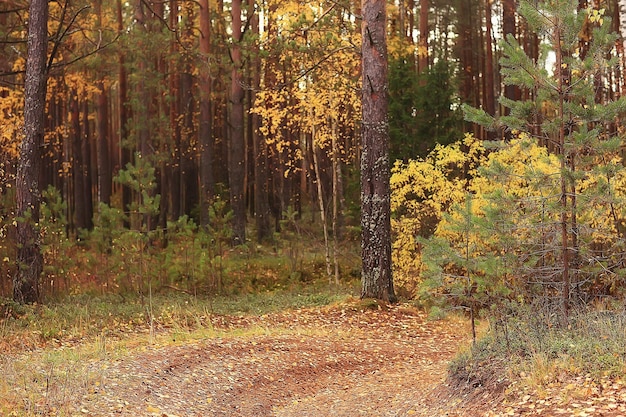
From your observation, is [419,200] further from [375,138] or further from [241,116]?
[241,116]

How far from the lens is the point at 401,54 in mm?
19672

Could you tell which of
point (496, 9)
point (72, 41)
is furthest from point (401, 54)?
point (496, 9)

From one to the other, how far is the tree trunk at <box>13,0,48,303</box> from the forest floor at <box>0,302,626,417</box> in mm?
2466

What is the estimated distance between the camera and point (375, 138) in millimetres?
12602

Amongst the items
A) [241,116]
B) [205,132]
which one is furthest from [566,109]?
[205,132]

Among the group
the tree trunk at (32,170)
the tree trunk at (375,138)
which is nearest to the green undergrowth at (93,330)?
the tree trunk at (32,170)

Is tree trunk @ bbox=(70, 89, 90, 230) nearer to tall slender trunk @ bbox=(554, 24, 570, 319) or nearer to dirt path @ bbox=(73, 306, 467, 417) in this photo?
dirt path @ bbox=(73, 306, 467, 417)

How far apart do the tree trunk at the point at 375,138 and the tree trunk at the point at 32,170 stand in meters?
5.69

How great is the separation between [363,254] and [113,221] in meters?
4.81

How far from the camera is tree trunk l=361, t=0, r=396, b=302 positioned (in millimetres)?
12578

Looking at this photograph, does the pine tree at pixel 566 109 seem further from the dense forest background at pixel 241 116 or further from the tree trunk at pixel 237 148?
the tree trunk at pixel 237 148

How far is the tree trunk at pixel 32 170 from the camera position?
40.5 feet

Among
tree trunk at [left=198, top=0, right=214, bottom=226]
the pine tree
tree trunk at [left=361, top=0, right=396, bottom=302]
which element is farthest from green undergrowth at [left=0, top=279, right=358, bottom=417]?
tree trunk at [left=198, top=0, right=214, bottom=226]

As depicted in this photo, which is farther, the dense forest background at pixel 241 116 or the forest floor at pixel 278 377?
the dense forest background at pixel 241 116
